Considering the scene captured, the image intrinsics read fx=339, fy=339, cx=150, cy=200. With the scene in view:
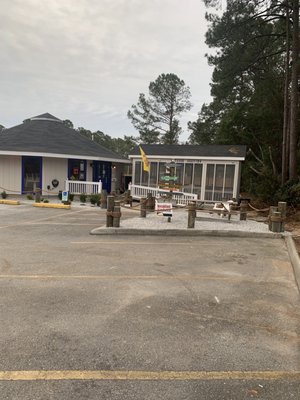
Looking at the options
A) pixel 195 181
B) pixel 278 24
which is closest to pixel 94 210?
pixel 195 181

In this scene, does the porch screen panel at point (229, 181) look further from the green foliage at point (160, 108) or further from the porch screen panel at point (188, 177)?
the green foliage at point (160, 108)

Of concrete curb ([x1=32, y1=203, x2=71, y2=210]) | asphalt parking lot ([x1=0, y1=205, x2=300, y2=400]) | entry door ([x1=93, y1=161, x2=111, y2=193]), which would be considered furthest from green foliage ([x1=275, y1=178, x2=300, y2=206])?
entry door ([x1=93, y1=161, x2=111, y2=193])

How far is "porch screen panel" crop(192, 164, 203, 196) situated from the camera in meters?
19.7

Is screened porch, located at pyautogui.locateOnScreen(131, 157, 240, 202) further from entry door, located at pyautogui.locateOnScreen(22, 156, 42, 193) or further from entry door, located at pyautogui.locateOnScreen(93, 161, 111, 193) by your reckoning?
entry door, located at pyautogui.locateOnScreen(22, 156, 42, 193)

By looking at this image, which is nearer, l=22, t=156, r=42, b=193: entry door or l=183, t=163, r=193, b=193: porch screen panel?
l=183, t=163, r=193, b=193: porch screen panel

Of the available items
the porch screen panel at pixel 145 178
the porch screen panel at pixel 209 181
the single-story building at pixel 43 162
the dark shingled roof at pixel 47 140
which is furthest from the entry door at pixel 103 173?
the porch screen panel at pixel 209 181

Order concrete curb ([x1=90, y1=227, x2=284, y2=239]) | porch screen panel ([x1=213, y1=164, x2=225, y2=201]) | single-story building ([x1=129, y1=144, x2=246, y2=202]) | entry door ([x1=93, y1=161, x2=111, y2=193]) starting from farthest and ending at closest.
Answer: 1. entry door ([x1=93, y1=161, x2=111, y2=193])
2. porch screen panel ([x1=213, y1=164, x2=225, y2=201])
3. single-story building ([x1=129, y1=144, x2=246, y2=202])
4. concrete curb ([x1=90, y1=227, x2=284, y2=239])

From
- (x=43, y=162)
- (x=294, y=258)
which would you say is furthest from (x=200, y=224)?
(x=43, y=162)

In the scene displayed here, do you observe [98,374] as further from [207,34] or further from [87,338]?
[207,34]

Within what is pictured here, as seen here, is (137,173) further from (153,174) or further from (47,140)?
(47,140)

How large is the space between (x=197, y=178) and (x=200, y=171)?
17.5 inches

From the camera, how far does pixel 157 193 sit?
62.5 feet

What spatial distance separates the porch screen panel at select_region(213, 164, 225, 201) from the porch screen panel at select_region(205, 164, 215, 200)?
21 cm

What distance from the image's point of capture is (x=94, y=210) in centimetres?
1611
